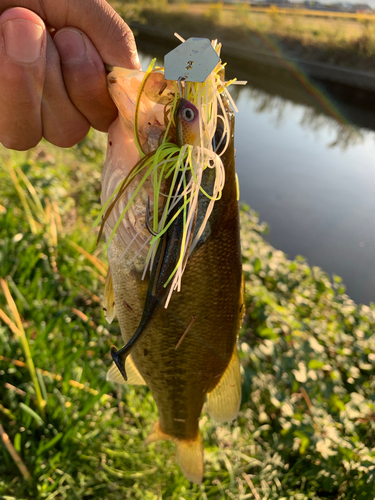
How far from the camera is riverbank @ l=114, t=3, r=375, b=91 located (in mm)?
17078

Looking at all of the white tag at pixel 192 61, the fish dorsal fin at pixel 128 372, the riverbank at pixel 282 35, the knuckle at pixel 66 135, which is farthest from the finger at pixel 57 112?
the riverbank at pixel 282 35

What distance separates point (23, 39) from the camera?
3.11 ft

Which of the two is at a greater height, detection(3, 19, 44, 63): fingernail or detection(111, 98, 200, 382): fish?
detection(3, 19, 44, 63): fingernail

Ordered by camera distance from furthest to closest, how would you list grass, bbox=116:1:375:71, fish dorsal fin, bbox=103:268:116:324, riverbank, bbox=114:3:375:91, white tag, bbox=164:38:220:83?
grass, bbox=116:1:375:71 < riverbank, bbox=114:3:375:91 < fish dorsal fin, bbox=103:268:116:324 < white tag, bbox=164:38:220:83

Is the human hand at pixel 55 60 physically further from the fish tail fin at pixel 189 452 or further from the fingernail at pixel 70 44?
the fish tail fin at pixel 189 452

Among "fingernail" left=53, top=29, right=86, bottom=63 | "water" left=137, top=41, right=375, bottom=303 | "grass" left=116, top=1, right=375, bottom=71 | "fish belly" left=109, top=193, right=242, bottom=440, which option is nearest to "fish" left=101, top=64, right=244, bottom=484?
"fish belly" left=109, top=193, right=242, bottom=440

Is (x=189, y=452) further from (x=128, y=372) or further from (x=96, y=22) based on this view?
(x=96, y=22)

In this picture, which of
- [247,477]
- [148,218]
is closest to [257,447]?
[247,477]

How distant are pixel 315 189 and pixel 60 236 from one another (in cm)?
624

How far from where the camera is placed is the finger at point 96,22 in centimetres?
102

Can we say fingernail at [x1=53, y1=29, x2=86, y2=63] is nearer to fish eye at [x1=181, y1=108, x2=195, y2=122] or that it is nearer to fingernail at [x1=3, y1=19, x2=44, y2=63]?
fingernail at [x1=3, y1=19, x2=44, y2=63]

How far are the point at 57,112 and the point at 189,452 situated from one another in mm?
1649

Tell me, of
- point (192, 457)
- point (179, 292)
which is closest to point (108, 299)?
point (179, 292)

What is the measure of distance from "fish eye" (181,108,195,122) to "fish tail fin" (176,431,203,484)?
152 centimetres
